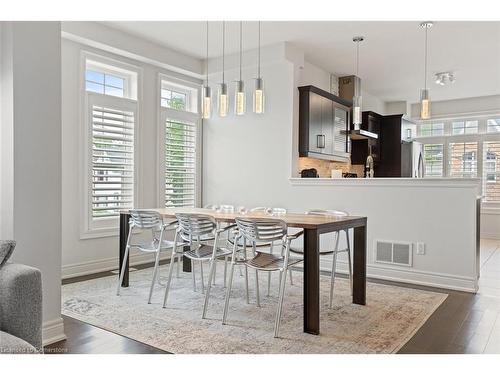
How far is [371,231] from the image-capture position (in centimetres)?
508

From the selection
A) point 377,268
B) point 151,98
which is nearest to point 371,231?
point 377,268

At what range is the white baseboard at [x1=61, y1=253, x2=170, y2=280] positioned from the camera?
15.7 feet

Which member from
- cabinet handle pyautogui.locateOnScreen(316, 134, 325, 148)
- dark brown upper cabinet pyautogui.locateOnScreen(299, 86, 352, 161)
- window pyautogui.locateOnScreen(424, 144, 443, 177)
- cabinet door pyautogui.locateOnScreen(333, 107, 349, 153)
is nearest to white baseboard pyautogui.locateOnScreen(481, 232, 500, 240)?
window pyautogui.locateOnScreen(424, 144, 443, 177)

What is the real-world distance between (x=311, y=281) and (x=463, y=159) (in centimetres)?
750

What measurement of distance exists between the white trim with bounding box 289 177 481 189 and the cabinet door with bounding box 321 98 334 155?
978 millimetres

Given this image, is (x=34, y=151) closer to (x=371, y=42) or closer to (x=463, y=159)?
(x=371, y=42)

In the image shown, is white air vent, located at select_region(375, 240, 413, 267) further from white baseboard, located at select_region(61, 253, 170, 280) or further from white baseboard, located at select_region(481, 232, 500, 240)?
white baseboard, located at select_region(481, 232, 500, 240)

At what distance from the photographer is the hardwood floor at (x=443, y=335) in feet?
9.09

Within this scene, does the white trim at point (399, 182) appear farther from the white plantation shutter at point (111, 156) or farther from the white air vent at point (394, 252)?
the white plantation shutter at point (111, 156)

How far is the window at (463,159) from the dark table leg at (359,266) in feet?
21.3

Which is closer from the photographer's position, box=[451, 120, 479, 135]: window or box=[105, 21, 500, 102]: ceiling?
box=[105, 21, 500, 102]: ceiling

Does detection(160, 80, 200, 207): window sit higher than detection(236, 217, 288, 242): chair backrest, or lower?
higher
